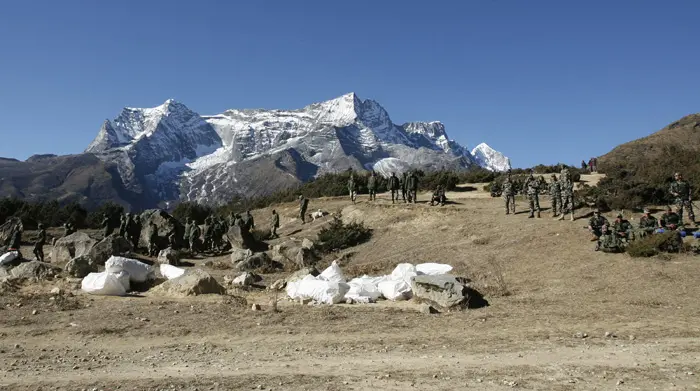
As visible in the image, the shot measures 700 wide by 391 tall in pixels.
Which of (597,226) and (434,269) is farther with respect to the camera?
(597,226)

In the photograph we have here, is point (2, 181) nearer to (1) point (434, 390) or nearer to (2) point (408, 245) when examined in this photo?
(2) point (408, 245)

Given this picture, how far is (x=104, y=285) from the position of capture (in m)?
13.7

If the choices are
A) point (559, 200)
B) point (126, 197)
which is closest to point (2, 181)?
point (126, 197)

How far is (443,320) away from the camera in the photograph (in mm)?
10547

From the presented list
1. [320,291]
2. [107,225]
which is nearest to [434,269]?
[320,291]

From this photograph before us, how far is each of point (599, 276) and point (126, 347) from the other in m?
11.9

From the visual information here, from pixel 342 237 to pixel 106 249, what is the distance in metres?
10.2

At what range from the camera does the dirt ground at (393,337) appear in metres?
6.80

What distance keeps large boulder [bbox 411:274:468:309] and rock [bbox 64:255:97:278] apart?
10644 millimetres

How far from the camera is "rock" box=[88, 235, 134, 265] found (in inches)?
822

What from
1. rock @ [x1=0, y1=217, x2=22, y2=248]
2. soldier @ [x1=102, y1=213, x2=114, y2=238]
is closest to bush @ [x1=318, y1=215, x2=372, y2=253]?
soldier @ [x1=102, y1=213, x2=114, y2=238]

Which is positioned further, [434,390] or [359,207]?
[359,207]

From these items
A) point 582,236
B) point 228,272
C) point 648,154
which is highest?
point 648,154

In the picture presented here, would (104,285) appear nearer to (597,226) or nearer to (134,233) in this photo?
(134,233)
